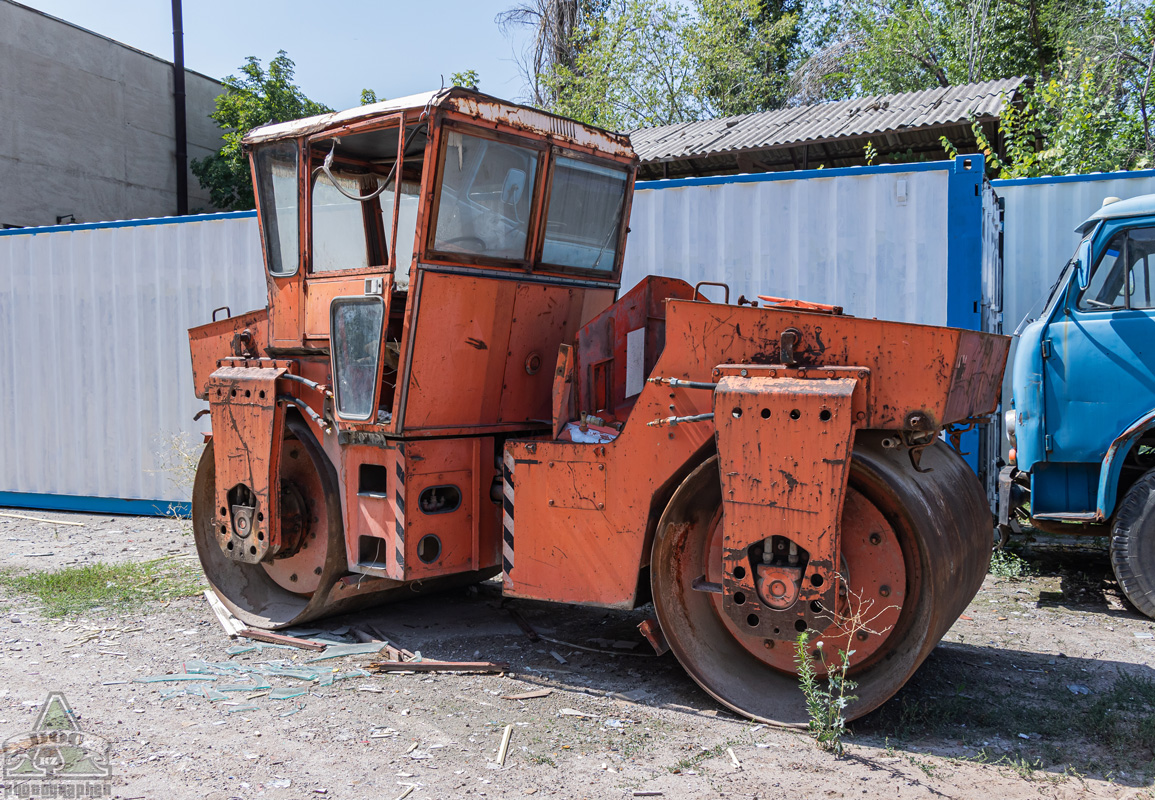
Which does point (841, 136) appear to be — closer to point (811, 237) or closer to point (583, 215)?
point (811, 237)

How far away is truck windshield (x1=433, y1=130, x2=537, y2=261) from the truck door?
3.46m

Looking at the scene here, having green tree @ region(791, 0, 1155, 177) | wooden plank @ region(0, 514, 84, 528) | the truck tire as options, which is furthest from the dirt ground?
green tree @ region(791, 0, 1155, 177)

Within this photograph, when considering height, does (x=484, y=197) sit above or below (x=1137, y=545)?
above

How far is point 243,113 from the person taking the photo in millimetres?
18453

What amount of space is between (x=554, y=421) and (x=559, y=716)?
1374 millimetres

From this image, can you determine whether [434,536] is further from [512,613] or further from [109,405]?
[109,405]

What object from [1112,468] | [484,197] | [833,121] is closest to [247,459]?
[484,197]

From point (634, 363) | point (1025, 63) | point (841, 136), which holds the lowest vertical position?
point (634, 363)

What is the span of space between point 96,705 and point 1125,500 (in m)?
5.62

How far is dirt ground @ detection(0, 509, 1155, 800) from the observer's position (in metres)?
3.16

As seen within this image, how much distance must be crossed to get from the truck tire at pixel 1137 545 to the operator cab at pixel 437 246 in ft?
10.9

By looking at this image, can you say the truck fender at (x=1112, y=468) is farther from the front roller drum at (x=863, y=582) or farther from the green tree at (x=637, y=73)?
the green tree at (x=637, y=73)

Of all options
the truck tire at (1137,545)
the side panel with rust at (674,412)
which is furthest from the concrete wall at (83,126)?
the truck tire at (1137,545)

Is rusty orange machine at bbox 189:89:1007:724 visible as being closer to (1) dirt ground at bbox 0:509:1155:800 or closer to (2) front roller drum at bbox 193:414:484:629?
(2) front roller drum at bbox 193:414:484:629
